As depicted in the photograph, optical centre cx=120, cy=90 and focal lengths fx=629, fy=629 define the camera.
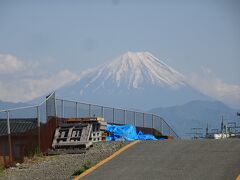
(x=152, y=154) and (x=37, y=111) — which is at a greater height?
(x=37, y=111)

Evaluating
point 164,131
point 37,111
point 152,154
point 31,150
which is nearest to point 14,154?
point 31,150

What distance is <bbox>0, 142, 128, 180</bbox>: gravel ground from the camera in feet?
59.7

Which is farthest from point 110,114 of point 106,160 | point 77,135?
point 106,160

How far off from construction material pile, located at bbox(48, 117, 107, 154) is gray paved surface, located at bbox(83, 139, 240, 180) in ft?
7.41

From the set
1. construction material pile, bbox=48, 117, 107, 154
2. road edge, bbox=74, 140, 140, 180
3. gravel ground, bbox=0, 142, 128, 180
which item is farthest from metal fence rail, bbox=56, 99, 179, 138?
road edge, bbox=74, 140, 140, 180

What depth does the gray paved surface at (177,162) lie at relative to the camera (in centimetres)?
1625

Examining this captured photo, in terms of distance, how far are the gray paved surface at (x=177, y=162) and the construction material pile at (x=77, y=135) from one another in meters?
2.26

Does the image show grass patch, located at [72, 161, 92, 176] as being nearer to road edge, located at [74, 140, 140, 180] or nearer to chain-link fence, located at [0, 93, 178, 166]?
road edge, located at [74, 140, 140, 180]

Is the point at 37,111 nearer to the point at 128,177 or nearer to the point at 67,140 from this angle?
the point at 67,140

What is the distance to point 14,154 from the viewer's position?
70.0 feet

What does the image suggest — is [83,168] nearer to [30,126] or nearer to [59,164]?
[59,164]

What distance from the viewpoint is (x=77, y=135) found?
2375cm

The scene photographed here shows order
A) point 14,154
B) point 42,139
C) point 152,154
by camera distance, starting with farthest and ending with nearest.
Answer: point 42,139 < point 14,154 < point 152,154

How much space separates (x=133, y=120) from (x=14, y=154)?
15.8 metres
